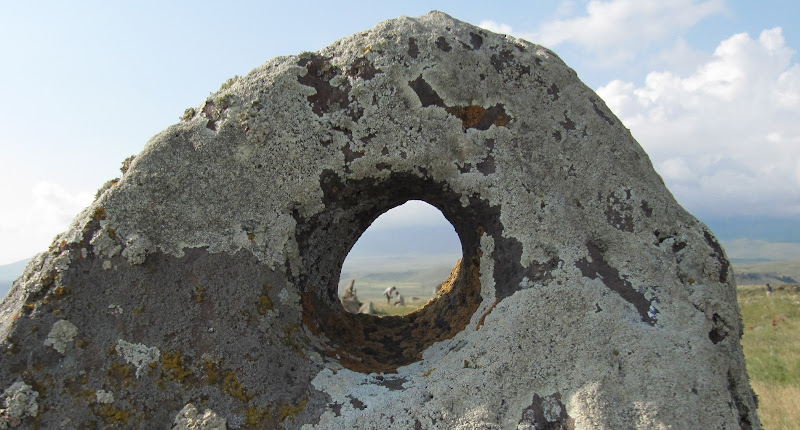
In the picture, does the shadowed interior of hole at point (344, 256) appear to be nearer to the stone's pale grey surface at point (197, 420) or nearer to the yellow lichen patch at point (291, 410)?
the yellow lichen patch at point (291, 410)

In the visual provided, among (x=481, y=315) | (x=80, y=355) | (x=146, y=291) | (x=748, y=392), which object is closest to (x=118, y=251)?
(x=146, y=291)

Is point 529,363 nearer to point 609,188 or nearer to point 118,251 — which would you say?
point 609,188

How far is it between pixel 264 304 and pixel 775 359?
Answer: 415 inches

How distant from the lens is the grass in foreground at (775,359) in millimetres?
7184

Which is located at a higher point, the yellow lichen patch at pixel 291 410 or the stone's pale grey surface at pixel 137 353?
the stone's pale grey surface at pixel 137 353

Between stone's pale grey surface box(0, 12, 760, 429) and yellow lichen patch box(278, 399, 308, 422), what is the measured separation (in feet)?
0.05

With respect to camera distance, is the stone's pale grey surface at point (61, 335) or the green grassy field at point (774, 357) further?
the green grassy field at point (774, 357)

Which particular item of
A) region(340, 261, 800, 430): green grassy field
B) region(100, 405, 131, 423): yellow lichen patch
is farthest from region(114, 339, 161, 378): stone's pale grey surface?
region(340, 261, 800, 430): green grassy field

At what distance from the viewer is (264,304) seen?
3730 mm

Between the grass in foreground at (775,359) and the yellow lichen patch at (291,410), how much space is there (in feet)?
21.6

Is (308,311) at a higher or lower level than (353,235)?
lower

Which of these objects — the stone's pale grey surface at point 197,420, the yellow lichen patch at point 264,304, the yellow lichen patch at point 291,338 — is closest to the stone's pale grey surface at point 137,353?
the stone's pale grey surface at point 197,420

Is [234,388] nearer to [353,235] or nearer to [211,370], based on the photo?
[211,370]

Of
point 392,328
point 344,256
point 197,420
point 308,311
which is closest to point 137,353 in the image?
point 197,420
